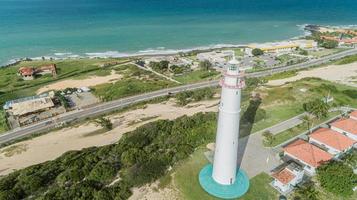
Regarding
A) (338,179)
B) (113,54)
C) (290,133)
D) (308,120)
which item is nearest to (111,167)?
(338,179)

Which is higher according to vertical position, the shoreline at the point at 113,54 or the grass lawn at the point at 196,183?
the shoreline at the point at 113,54

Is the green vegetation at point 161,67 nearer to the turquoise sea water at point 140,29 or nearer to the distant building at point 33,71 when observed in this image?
the distant building at point 33,71

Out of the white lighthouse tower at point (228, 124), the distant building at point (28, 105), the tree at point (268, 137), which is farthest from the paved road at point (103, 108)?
the white lighthouse tower at point (228, 124)

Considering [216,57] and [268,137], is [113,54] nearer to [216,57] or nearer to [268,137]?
[216,57]

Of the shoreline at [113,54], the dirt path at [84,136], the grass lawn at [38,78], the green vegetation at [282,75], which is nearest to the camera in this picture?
the dirt path at [84,136]

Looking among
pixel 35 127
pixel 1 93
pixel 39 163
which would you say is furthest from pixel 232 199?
pixel 1 93

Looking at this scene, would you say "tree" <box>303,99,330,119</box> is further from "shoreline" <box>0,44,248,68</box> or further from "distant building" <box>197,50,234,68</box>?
"shoreline" <box>0,44,248,68</box>
